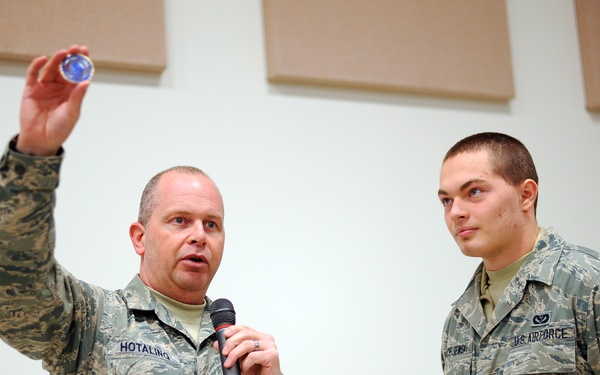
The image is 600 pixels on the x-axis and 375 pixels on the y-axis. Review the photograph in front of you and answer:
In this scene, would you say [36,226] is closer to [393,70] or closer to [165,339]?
[165,339]

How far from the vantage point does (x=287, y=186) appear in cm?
325

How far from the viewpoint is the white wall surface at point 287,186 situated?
290cm

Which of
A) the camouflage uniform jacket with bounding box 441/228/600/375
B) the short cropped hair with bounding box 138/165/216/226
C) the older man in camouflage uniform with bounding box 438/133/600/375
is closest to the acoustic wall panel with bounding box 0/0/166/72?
the short cropped hair with bounding box 138/165/216/226

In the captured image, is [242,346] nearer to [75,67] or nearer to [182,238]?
[182,238]

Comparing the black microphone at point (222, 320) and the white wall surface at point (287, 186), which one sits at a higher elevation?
the white wall surface at point (287, 186)

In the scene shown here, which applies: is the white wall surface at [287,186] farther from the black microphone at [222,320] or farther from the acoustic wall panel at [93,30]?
the black microphone at [222,320]

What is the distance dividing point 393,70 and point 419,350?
4.06ft

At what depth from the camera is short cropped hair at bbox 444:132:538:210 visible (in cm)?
225

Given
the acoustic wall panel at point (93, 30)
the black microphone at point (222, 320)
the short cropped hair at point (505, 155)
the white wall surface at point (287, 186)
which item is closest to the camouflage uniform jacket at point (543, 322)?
the short cropped hair at point (505, 155)

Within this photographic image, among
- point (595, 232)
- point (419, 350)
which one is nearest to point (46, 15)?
point (419, 350)

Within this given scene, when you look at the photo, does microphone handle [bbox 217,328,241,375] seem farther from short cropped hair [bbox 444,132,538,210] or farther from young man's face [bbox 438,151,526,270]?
short cropped hair [bbox 444,132,538,210]

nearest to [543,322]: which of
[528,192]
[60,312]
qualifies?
[528,192]

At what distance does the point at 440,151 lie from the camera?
362 cm

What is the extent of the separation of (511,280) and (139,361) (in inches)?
40.4
